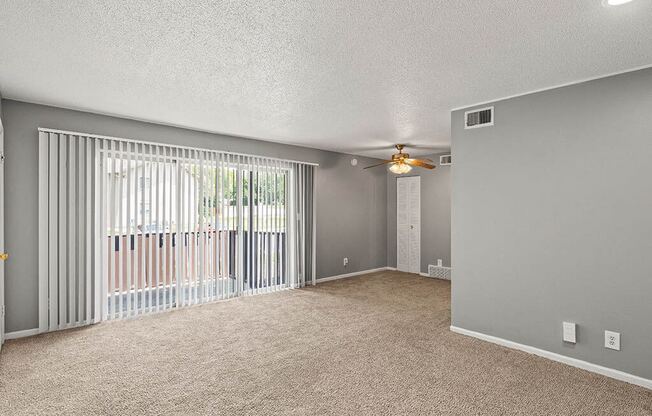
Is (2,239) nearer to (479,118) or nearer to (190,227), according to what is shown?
(190,227)

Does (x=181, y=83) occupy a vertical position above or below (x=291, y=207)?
above

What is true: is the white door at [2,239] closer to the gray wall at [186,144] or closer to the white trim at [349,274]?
the gray wall at [186,144]

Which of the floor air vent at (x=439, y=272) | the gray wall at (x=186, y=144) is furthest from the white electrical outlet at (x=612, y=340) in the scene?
the gray wall at (x=186, y=144)

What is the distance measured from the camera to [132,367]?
2.91 meters

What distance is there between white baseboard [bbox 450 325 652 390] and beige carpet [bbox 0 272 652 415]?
8 cm

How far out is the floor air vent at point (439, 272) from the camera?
22.0 ft

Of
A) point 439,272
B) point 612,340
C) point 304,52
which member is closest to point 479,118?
point 304,52

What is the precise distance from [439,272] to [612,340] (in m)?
4.04

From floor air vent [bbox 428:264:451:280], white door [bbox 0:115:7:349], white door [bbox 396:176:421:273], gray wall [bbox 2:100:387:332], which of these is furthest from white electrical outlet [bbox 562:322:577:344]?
white door [bbox 0:115:7:349]

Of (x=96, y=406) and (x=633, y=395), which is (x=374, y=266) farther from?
(x=96, y=406)

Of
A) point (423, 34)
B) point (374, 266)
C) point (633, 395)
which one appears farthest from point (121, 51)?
point (374, 266)

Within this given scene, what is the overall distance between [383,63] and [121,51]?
1860 millimetres

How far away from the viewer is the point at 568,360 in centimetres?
299

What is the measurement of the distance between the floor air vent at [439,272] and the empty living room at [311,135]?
1.51 meters
